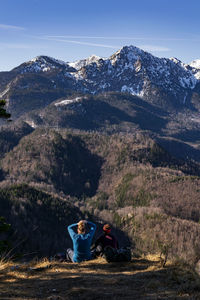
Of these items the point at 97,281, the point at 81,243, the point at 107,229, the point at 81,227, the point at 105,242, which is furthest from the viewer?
the point at 105,242

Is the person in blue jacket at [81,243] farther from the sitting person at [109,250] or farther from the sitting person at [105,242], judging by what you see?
the sitting person at [109,250]

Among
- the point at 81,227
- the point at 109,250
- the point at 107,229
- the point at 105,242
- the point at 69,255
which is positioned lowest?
the point at 69,255

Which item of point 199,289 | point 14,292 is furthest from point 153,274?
point 14,292

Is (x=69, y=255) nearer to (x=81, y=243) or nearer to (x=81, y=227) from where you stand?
(x=81, y=243)

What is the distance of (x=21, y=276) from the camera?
2152cm

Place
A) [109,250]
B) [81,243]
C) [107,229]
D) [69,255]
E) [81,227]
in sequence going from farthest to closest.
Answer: [69,255]
[107,229]
[81,227]
[81,243]
[109,250]

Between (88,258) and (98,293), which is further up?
(98,293)

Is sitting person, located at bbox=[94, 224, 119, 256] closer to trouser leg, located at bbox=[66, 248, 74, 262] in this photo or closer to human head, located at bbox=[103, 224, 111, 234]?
human head, located at bbox=[103, 224, 111, 234]

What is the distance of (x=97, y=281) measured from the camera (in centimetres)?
1947

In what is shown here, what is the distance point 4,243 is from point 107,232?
9.11 m

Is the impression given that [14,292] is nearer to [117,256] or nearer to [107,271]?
[107,271]

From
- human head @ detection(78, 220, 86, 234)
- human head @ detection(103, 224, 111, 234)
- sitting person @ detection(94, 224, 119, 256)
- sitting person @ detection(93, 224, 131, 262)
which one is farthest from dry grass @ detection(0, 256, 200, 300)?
human head @ detection(103, 224, 111, 234)

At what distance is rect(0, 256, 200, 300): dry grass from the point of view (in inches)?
667

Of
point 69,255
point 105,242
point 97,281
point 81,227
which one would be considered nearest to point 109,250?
point 105,242
